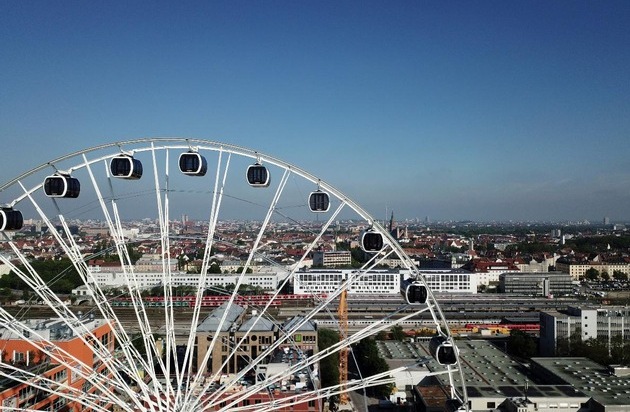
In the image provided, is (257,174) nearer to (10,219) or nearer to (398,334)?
(10,219)

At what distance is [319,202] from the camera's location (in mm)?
6910

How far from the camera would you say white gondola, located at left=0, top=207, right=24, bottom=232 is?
6812mm

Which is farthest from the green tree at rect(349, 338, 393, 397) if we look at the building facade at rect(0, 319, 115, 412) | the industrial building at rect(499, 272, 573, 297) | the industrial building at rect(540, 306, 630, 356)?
the industrial building at rect(499, 272, 573, 297)

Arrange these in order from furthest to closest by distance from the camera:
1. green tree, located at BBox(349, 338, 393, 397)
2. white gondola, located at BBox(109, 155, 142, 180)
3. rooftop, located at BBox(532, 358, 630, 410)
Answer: green tree, located at BBox(349, 338, 393, 397) < rooftop, located at BBox(532, 358, 630, 410) < white gondola, located at BBox(109, 155, 142, 180)

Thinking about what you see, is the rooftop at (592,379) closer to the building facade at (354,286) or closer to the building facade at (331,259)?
the building facade at (354,286)

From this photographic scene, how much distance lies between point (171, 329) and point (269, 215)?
155 cm

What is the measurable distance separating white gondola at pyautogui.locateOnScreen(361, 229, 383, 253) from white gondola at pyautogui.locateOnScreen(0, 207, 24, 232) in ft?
12.6

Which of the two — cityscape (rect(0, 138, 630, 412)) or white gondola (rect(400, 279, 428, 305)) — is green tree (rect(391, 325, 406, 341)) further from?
white gondola (rect(400, 279, 428, 305))

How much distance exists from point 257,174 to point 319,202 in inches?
32.8

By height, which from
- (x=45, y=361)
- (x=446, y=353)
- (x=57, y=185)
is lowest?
(x=45, y=361)

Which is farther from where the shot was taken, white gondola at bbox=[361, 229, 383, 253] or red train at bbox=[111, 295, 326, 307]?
red train at bbox=[111, 295, 326, 307]

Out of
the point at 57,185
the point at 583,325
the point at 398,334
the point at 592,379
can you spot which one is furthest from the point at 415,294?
the point at 398,334

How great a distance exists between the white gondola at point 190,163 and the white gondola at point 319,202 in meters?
1.37

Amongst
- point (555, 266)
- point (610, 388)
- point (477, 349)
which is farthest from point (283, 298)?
point (555, 266)
